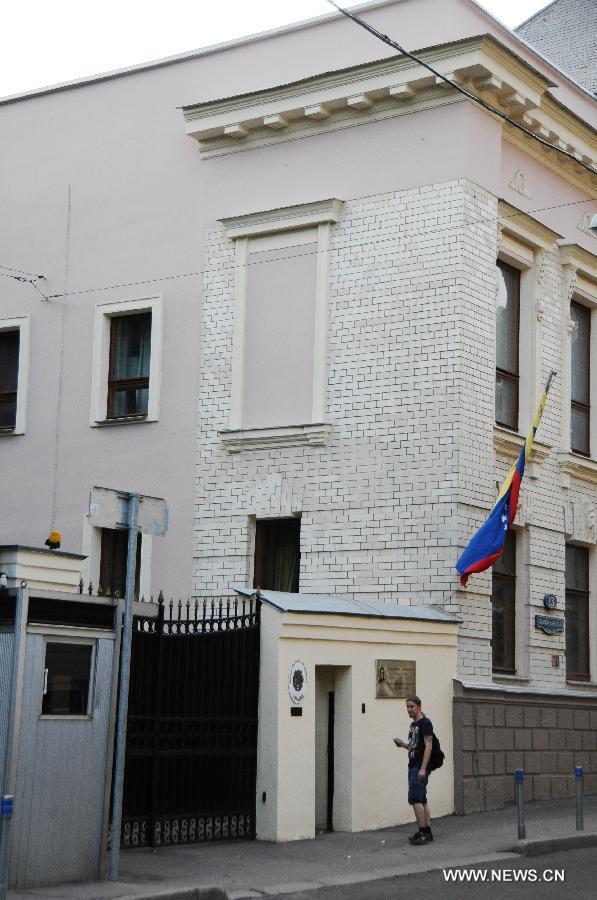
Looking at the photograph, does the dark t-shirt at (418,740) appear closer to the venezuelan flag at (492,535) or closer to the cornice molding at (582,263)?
the venezuelan flag at (492,535)

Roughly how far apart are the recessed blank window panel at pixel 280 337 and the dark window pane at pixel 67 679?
29.8ft

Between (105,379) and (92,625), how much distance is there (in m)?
11.2

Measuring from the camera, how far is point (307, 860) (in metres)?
15.0

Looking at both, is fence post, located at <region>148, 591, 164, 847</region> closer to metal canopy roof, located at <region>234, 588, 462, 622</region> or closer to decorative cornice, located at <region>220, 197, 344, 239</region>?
metal canopy roof, located at <region>234, 588, 462, 622</region>

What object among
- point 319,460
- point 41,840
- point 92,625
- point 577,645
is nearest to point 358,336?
point 319,460

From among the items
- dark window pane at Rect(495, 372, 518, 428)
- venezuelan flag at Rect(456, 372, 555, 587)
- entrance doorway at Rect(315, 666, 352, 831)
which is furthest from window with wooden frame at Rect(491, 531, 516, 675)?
entrance doorway at Rect(315, 666, 352, 831)

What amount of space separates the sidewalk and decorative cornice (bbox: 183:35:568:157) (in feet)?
34.7

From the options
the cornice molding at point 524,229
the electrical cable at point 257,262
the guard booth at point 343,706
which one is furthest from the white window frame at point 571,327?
the guard booth at point 343,706

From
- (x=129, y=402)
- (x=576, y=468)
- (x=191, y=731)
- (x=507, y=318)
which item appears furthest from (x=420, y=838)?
(x=129, y=402)

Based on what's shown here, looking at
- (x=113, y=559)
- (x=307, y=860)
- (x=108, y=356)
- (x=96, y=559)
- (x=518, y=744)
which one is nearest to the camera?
(x=307, y=860)

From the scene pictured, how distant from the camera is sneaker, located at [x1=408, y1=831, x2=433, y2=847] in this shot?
1627 centimetres

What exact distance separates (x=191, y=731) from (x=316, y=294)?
8212 mm

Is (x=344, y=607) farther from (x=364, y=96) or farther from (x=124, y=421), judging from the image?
(x=364, y=96)

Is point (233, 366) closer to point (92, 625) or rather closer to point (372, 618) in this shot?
point (372, 618)
